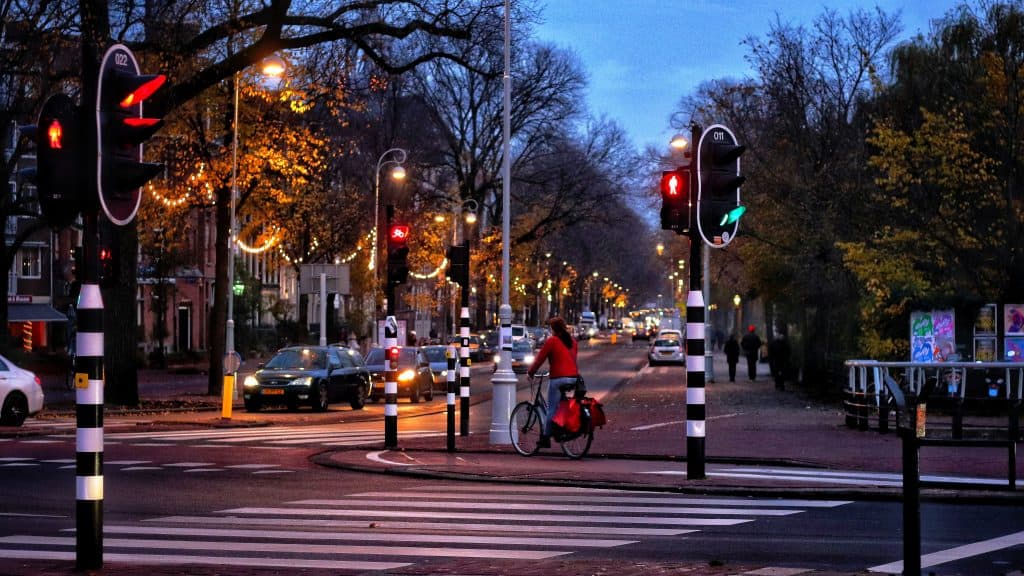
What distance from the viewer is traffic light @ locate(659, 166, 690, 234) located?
15602 mm

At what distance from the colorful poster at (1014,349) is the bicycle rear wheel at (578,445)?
15.3m

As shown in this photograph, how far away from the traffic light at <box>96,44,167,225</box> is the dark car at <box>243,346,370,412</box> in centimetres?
2610

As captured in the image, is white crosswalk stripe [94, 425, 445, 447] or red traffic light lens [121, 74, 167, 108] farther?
white crosswalk stripe [94, 425, 445, 447]

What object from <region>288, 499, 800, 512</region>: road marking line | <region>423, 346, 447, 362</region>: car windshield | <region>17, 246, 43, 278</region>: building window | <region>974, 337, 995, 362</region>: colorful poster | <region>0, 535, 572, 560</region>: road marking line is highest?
<region>17, 246, 43, 278</region>: building window

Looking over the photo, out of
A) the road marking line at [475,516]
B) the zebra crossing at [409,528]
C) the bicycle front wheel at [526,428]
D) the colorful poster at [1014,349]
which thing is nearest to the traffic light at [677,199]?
the zebra crossing at [409,528]

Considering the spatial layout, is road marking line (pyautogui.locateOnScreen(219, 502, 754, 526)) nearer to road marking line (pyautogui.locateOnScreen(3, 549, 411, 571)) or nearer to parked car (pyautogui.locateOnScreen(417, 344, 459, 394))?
road marking line (pyautogui.locateOnScreen(3, 549, 411, 571))

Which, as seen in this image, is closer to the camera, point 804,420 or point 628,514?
point 628,514

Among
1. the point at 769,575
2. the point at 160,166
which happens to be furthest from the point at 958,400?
the point at 160,166

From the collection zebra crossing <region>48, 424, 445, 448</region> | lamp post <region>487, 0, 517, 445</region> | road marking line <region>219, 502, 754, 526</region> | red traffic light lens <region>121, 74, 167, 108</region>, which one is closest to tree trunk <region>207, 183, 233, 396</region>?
zebra crossing <region>48, 424, 445, 448</region>

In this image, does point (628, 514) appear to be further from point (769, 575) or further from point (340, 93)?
point (340, 93)

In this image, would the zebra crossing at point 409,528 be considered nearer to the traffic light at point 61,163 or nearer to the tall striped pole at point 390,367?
the traffic light at point 61,163

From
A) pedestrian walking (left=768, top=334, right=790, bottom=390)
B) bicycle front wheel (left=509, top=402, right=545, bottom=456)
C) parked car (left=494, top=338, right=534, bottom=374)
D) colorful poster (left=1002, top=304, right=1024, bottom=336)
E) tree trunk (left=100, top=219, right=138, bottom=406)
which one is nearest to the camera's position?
bicycle front wheel (left=509, top=402, right=545, bottom=456)

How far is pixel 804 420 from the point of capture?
98.8 feet

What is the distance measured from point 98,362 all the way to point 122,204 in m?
0.99
